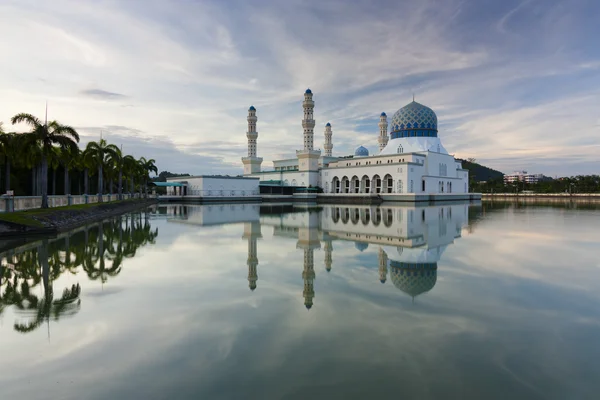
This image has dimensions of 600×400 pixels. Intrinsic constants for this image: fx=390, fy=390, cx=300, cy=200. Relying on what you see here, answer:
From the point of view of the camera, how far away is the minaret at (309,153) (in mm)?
76250

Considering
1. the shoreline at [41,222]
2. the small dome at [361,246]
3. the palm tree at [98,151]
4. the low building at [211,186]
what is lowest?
the small dome at [361,246]

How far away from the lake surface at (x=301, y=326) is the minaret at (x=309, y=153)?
66.2m

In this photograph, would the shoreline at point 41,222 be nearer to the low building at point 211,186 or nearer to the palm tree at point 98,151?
the palm tree at point 98,151

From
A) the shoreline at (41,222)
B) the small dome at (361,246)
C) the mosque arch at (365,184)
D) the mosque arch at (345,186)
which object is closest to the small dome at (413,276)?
the small dome at (361,246)

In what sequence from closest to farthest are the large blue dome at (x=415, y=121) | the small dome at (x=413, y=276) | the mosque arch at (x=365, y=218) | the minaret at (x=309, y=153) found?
the small dome at (x=413, y=276), the mosque arch at (x=365, y=218), the large blue dome at (x=415, y=121), the minaret at (x=309, y=153)

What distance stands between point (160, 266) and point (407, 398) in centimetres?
862

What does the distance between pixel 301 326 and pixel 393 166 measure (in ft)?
200

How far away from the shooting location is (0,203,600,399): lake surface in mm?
4457

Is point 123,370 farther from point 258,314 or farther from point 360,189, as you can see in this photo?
point 360,189

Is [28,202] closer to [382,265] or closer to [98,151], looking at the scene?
[98,151]

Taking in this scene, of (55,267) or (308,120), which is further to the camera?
(308,120)

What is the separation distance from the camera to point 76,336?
19.6 feet

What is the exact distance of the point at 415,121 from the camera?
68.6 m

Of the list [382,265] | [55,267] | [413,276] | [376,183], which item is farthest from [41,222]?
[376,183]
